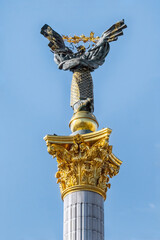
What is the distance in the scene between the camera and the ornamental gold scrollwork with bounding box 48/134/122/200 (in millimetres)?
27906

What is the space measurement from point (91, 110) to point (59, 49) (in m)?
5.30

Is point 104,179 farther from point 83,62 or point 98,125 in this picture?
point 83,62

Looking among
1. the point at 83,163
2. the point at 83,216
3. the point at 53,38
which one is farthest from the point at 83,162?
the point at 53,38

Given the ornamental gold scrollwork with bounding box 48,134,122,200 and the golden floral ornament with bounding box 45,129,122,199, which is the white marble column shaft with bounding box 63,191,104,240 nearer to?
the golden floral ornament with bounding box 45,129,122,199

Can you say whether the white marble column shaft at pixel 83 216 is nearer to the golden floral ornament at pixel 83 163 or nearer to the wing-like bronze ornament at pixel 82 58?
the golden floral ornament at pixel 83 163

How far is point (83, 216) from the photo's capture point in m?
26.7

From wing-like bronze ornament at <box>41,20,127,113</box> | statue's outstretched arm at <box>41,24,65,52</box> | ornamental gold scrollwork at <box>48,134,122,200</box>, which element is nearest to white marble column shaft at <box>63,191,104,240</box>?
ornamental gold scrollwork at <box>48,134,122,200</box>

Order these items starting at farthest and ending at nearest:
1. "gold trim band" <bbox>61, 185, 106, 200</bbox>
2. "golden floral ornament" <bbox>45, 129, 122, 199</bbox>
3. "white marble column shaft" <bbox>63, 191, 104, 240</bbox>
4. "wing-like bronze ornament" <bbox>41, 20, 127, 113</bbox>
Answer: "wing-like bronze ornament" <bbox>41, 20, 127, 113</bbox>
"golden floral ornament" <bbox>45, 129, 122, 199</bbox>
"gold trim band" <bbox>61, 185, 106, 200</bbox>
"white marble column shaft" <bbox>63, 191, 104, 240</bbox>

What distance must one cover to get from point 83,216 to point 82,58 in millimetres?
10460

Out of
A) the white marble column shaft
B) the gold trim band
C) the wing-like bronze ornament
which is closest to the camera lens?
the white marble column shaft

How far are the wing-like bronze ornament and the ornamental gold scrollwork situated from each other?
11.4 feet

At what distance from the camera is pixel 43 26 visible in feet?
115

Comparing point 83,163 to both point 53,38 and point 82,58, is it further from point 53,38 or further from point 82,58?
point 53,38

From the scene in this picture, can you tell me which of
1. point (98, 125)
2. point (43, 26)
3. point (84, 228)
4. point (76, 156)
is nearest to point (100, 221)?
point (84, 228)
